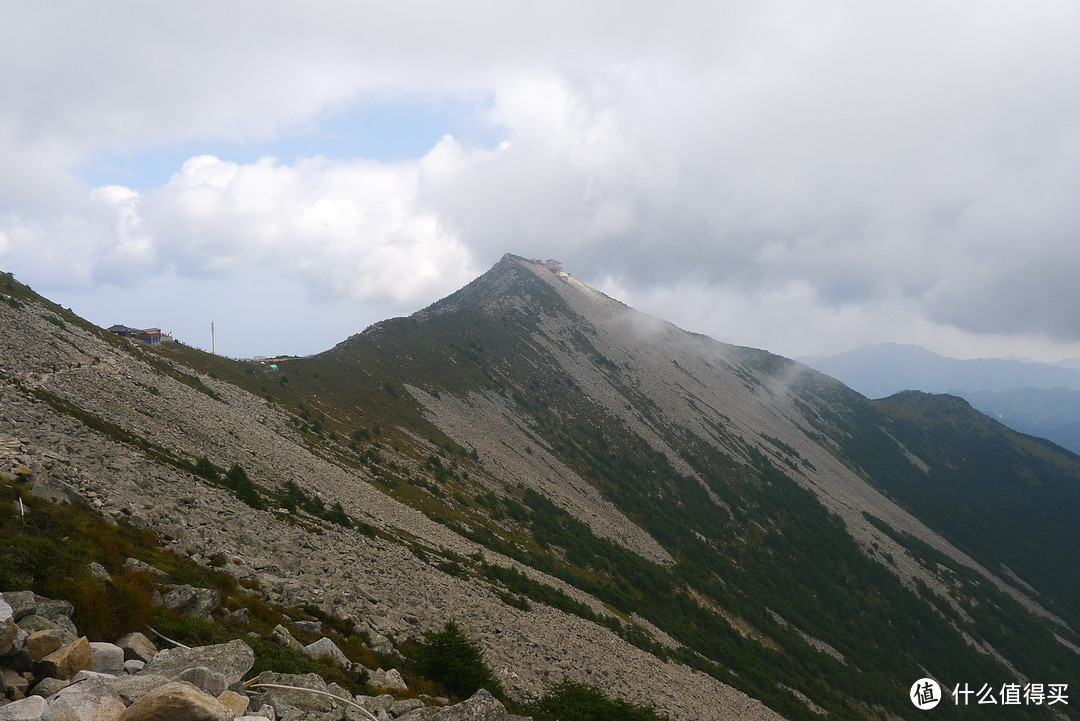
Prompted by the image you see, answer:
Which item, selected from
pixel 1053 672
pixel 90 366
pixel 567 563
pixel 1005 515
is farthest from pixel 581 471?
pixel 1005 515

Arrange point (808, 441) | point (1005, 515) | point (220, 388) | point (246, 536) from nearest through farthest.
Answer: point (246, 536), point (220, 388), point (808, 441), point (1005, 515)

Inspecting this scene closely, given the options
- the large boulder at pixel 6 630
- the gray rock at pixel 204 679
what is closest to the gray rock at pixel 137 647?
the gray rock at pixel 204 679

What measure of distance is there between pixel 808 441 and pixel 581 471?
372 ft

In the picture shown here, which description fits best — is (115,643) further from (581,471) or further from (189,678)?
(581,471)

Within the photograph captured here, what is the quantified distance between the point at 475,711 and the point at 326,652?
16.2ft

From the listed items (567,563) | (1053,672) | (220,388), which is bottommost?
(1053,672)

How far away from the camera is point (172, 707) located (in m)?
7.60

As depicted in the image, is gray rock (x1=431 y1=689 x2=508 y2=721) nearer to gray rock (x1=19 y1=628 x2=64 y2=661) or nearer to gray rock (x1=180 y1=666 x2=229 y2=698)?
gray rock (x1=180 y1=666 x2=229 y2=698)

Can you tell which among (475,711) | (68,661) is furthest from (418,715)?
(68,661)

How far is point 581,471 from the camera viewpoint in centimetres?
9625

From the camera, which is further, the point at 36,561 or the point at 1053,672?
the point at 1053,672

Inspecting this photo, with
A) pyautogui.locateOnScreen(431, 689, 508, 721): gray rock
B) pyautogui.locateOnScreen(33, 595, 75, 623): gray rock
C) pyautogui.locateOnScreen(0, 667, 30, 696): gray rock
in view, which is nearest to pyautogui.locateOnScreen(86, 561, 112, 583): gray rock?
pyautogui.locateOnScreen(33, 595, 75, 623): gray rock

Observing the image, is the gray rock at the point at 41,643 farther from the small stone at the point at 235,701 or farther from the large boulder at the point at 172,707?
the small stone at the point at 235,701

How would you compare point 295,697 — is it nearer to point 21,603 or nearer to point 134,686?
point 134,686
